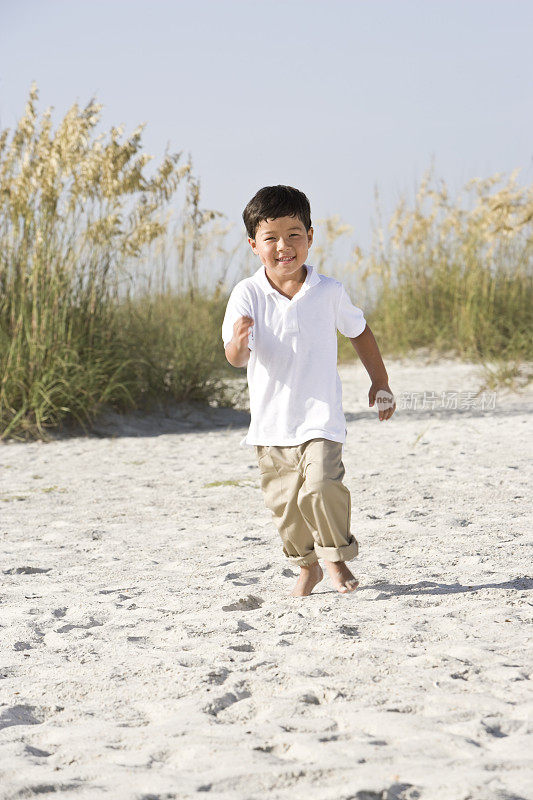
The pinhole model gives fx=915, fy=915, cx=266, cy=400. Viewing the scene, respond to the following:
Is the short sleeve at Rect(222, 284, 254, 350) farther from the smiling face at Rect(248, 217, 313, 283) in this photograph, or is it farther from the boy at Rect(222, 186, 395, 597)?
the smiling face at Rect(248, 217, 313, 283)

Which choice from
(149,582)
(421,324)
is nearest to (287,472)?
(149,582)

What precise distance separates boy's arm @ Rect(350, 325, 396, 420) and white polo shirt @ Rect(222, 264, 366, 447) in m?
0.13

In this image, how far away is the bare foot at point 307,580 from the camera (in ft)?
8.58

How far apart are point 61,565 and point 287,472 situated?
3.73 ft

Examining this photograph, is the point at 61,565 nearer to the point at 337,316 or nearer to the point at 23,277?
the point at 337,316

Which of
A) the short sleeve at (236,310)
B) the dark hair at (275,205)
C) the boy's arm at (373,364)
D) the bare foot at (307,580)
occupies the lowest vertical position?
the bare foot at (307,580)

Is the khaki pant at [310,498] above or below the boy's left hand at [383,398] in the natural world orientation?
below

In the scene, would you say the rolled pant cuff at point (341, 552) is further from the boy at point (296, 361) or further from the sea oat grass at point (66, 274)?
the sea oat grass at point (66, 274)

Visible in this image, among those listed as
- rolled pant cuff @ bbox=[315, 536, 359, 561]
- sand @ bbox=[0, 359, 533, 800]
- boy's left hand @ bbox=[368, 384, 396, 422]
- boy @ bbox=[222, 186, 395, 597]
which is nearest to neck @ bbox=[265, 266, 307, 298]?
boy @ bbox=[222, 186, 395, 597]

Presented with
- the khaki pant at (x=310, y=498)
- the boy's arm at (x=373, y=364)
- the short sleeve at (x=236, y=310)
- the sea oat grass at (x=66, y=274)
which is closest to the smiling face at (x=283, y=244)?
the short sleeve at (x=236, y=310)

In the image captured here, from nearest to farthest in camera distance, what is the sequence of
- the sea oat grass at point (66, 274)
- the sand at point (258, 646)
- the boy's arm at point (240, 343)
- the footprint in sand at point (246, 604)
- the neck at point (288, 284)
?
the sand at point (258, 646), the boy's arm at point (240, 343), the neck at point (288, 284), the footprint in sand at point (246, 604), the sea oat grass at point (66, 274)

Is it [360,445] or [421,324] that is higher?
[421,324]

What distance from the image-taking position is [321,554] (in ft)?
8.27

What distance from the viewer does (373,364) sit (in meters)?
2.56
